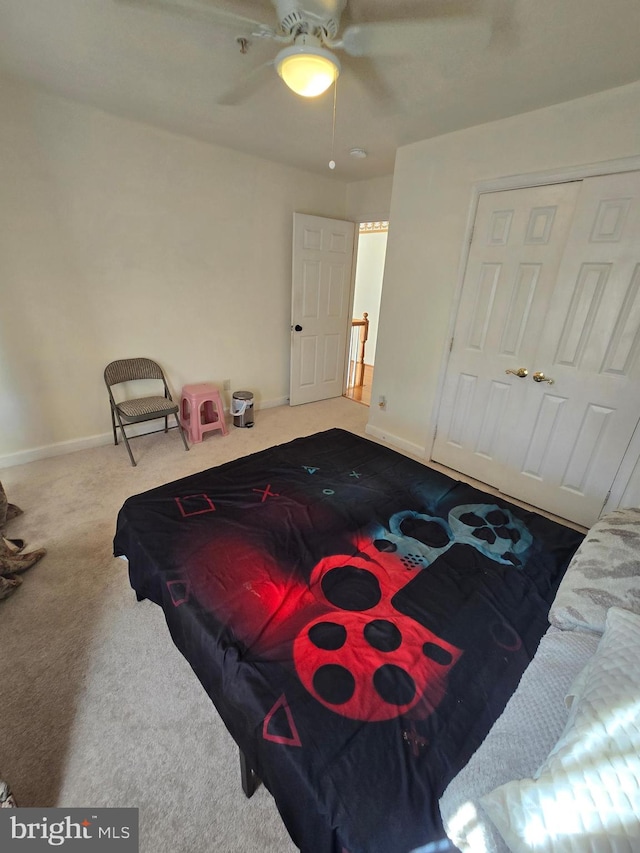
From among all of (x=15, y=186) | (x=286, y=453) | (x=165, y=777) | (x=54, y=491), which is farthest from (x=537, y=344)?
(x=15, y=186)

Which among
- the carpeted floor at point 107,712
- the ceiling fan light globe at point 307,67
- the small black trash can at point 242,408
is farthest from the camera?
the small black trash can at point 242,408

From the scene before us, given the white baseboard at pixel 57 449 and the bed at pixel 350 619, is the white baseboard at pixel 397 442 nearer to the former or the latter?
the bed at pixel 350 619

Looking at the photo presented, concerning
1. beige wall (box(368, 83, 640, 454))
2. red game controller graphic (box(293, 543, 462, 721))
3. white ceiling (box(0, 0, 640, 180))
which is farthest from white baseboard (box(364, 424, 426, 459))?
white ceiling (box(0, 0, 640, 180))

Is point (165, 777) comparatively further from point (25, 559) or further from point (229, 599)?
point (25, 559)

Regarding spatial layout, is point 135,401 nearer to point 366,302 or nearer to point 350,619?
point 350,619

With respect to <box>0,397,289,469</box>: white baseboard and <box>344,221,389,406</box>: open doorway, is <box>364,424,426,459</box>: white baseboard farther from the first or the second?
<box>0,397,289,469</box>: white baseboard

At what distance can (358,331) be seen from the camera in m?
5.47

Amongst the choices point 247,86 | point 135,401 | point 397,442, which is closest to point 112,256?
point 135,401

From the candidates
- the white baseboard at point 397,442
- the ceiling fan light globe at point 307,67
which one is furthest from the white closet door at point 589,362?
the ceiling fan light globe at point 307,67

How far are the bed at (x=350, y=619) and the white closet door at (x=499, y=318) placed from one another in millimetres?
1082

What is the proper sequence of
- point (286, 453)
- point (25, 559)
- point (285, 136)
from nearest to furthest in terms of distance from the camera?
point (25, 559), point (286, 453), point (285, 136)

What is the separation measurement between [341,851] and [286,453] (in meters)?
1.58

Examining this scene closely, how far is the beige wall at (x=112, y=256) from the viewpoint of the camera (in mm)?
2428

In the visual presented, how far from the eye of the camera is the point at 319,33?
1.45 meters
